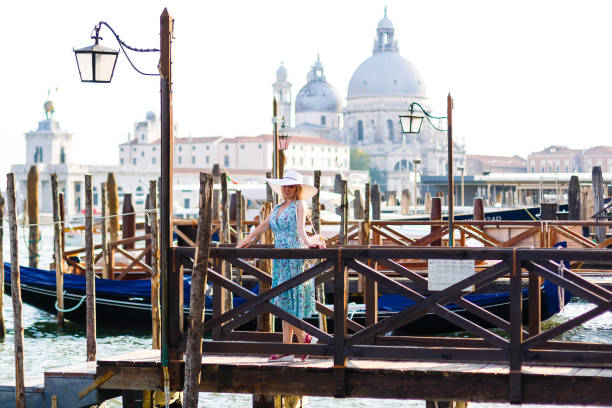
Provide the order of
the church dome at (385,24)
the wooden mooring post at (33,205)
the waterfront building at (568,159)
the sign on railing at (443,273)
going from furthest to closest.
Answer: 1. the church dome at (385,24)
2. the waterfront building at (568,159)
3. the wooden mooring post at (33,205)
4. the sign on railing at (443,273)

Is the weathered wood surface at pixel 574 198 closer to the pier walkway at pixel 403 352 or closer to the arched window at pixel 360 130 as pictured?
the pier walkway at pixel 403 352

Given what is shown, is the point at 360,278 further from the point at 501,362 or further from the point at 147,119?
the point at 147,119

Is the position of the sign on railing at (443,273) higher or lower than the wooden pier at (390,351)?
higher

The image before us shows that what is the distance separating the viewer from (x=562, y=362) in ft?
17.8

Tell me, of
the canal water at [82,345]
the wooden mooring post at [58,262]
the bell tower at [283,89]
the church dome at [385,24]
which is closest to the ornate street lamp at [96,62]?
the canal water at [82,345]

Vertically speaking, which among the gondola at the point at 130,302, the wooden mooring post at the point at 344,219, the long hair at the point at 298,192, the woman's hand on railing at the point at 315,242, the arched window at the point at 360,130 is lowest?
the gondola at the point at 130,302

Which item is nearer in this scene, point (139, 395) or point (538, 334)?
point (538, 334)

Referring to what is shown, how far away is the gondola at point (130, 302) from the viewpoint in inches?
440

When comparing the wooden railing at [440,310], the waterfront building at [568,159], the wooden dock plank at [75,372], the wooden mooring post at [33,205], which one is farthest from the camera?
the waterfront building at [568,159]

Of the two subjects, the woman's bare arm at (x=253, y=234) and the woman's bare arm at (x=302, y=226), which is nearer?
the woman's bare arm at (x=302, y=226)

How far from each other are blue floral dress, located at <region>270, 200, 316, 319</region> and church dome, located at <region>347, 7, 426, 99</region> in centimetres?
10488

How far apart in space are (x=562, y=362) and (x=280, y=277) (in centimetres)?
157

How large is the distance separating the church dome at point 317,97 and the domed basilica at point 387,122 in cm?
186

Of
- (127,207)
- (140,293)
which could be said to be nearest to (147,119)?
(127,207)
